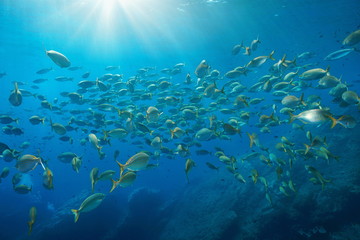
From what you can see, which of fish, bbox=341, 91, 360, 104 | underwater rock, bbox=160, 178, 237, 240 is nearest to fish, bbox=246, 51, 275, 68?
fish, bbox=341, 91, 360, 104

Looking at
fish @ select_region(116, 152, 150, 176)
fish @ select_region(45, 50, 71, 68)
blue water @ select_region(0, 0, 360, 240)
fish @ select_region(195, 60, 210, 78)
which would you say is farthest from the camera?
blue water @ select_region(0, 0, 360, 240)

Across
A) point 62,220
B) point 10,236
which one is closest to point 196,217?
point 62,220

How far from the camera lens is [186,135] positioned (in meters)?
11.2

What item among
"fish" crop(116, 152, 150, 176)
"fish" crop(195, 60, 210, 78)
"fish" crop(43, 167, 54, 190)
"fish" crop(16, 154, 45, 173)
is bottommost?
"fish" crop(116, 152, 150, 176)

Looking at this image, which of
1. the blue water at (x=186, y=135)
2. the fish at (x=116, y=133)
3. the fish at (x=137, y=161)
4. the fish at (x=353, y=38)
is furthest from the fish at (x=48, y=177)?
the fish at (x=353, y=38)

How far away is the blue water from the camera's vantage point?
798 centimetres

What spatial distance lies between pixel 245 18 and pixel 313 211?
22775 millimetres

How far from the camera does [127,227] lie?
11.9 m

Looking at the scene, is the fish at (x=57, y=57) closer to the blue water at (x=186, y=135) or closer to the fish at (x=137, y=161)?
the blue water at (x=186, y=135)

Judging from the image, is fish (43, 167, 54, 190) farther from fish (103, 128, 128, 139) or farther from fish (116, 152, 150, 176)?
fish (103, 128, 128, 139)

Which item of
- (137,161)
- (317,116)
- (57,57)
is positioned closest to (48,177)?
(137,161)

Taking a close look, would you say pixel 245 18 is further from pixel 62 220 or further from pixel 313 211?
pixel 62 220

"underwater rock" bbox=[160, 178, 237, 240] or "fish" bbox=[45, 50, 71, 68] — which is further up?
"fish" bbox=[45, 50, 71, 68]

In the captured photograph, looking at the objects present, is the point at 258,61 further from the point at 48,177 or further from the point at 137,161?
the point at 48,177
